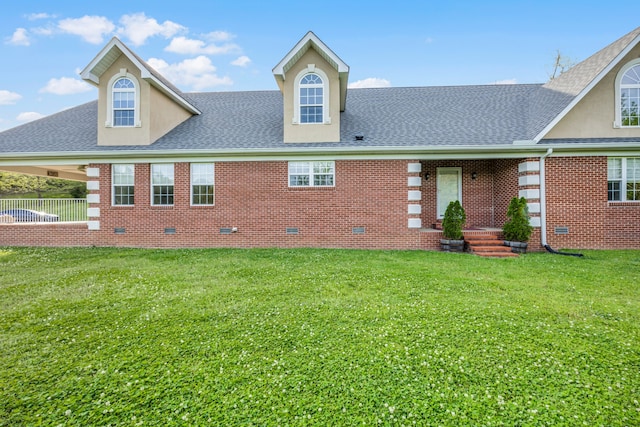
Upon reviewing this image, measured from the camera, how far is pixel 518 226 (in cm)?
979

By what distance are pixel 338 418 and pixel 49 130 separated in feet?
52.5

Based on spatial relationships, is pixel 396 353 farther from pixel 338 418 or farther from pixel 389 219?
pixel 389 219

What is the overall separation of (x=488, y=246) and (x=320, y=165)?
6.31m

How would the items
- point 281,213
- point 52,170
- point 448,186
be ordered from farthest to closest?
point 52,170 → point 448,186 → point 281,213

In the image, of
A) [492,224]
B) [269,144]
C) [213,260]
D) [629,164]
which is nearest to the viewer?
[213,260]

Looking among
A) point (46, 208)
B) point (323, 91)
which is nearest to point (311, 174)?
point (323, 91)

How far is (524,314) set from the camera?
4703mm

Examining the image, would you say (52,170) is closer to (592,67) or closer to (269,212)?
(269,212)

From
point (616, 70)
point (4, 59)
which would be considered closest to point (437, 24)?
point (616, 70)

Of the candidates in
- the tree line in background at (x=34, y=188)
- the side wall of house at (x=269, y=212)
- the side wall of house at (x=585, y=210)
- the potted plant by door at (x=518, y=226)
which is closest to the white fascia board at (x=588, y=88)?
the side wall of house at (x=585, y=210)

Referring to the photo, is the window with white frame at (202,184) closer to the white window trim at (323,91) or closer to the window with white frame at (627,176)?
the white window trim at (323,91)

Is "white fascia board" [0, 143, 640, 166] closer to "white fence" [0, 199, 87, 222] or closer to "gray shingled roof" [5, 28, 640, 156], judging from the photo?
"gray shingled roof" [5, 28, 640, 156]

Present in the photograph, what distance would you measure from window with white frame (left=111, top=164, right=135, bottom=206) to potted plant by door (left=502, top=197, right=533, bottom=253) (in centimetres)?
1332

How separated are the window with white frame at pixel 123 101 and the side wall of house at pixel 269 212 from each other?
181 cm
